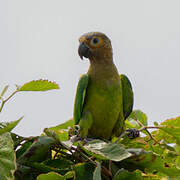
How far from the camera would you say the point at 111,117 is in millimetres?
3285

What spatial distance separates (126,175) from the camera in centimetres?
158

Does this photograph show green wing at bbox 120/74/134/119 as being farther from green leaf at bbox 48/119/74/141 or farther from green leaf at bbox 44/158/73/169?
green leaf at bbox 44/158/73/169

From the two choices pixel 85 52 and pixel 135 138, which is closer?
pixel 135 138

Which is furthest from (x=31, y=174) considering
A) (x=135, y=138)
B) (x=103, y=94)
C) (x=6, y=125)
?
(x=103, y=94)

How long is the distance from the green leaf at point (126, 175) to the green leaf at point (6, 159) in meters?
0.52

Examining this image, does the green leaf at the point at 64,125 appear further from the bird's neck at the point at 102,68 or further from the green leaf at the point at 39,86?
the bird's neck at the point at 102,68

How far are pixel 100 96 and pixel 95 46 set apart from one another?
0.63 metres

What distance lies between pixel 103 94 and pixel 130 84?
472 mm

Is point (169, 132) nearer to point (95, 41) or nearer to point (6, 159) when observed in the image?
point (6, 159)

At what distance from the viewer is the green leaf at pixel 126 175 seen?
1563mm

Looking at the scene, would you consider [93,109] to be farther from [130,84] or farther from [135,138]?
[135,138]

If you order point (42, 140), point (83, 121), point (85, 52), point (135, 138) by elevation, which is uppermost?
point (85, 52)

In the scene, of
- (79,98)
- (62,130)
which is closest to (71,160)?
(62,130)

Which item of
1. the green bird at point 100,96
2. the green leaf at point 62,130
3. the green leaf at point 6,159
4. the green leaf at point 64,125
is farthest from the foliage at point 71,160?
the green bird at point 100,96
